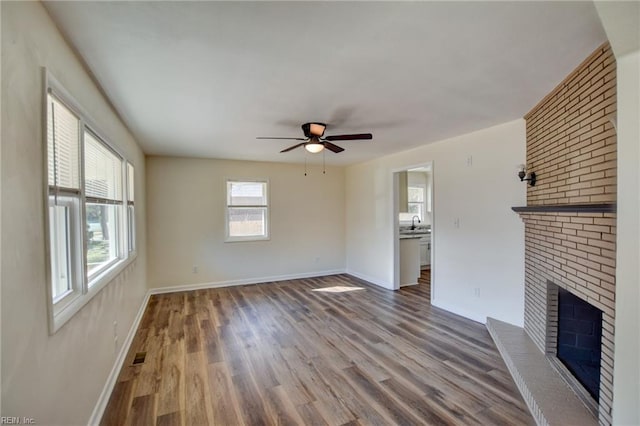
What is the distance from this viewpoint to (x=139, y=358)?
9.70 feet

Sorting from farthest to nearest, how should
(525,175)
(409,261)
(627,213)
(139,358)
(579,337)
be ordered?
(409,261), (525,175), (139,358), (579,337), (627,213)

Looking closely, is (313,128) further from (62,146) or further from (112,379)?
(112,379)

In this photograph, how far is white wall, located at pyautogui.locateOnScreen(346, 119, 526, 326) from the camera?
133 inches

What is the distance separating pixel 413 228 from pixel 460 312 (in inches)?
137

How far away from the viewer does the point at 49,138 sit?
1.55 m

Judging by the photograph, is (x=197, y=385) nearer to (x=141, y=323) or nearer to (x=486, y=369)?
(x=141, y=323)

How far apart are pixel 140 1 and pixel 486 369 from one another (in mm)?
3560

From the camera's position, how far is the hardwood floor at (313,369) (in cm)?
214

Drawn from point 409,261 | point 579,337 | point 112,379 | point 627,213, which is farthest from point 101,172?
point 409,261

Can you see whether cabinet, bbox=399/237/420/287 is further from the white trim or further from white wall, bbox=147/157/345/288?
the white trim

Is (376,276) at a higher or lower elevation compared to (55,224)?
lower

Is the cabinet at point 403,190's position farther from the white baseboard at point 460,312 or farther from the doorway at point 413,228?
the white baseboard at point 460,312

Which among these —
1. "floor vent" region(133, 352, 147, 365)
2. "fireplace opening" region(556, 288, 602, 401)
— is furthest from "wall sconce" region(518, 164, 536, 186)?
"floor vent" region(133, 352, 147, 365)

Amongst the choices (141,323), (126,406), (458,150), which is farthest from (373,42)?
(141,323)
